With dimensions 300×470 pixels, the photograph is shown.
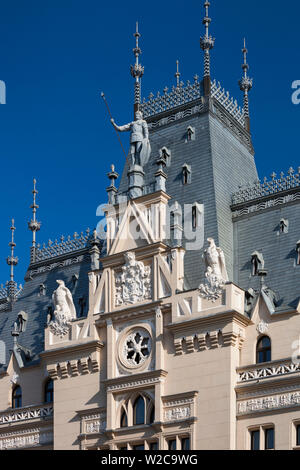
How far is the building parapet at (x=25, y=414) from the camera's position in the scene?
2447 inches

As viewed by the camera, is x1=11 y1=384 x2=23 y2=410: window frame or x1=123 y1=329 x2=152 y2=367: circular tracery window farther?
x1=11 y1=384 x2=23 y2=410: window frame

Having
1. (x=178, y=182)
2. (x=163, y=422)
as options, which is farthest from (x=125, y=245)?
(x=163, y=422)

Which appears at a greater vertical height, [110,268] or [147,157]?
[147,157]

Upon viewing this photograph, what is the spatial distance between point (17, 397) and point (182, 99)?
62.6 feet

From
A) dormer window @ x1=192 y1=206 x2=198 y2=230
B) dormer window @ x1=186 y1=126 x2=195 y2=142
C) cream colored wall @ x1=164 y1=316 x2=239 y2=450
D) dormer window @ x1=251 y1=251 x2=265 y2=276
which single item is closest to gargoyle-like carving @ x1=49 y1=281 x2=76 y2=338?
cream colored wall @ x1=164 y1=316 x2=239 y2=450

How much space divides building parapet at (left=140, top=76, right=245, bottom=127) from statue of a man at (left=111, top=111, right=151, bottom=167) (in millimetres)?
3375

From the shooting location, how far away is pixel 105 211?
62.7 meters

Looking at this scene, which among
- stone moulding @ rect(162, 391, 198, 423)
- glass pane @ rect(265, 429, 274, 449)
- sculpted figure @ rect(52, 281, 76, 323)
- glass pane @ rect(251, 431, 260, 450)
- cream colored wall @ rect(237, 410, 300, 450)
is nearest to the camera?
cream colored wall @ rect(237, 410, 300, 450)

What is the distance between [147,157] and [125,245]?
639 centimetres

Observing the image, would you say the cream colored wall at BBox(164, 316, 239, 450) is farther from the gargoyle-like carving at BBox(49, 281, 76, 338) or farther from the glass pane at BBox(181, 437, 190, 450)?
the gargoyle-like carving at BBox(49, 281, 76, 338)

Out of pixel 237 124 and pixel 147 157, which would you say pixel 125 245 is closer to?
pixel 147 157

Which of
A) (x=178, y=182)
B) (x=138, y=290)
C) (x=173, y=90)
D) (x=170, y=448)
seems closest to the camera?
(x=170, y=448)

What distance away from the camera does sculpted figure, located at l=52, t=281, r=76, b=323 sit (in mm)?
62312

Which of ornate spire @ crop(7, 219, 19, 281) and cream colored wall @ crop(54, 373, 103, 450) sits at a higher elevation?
ornate spire @ crop(7, 219, 19, 281)
